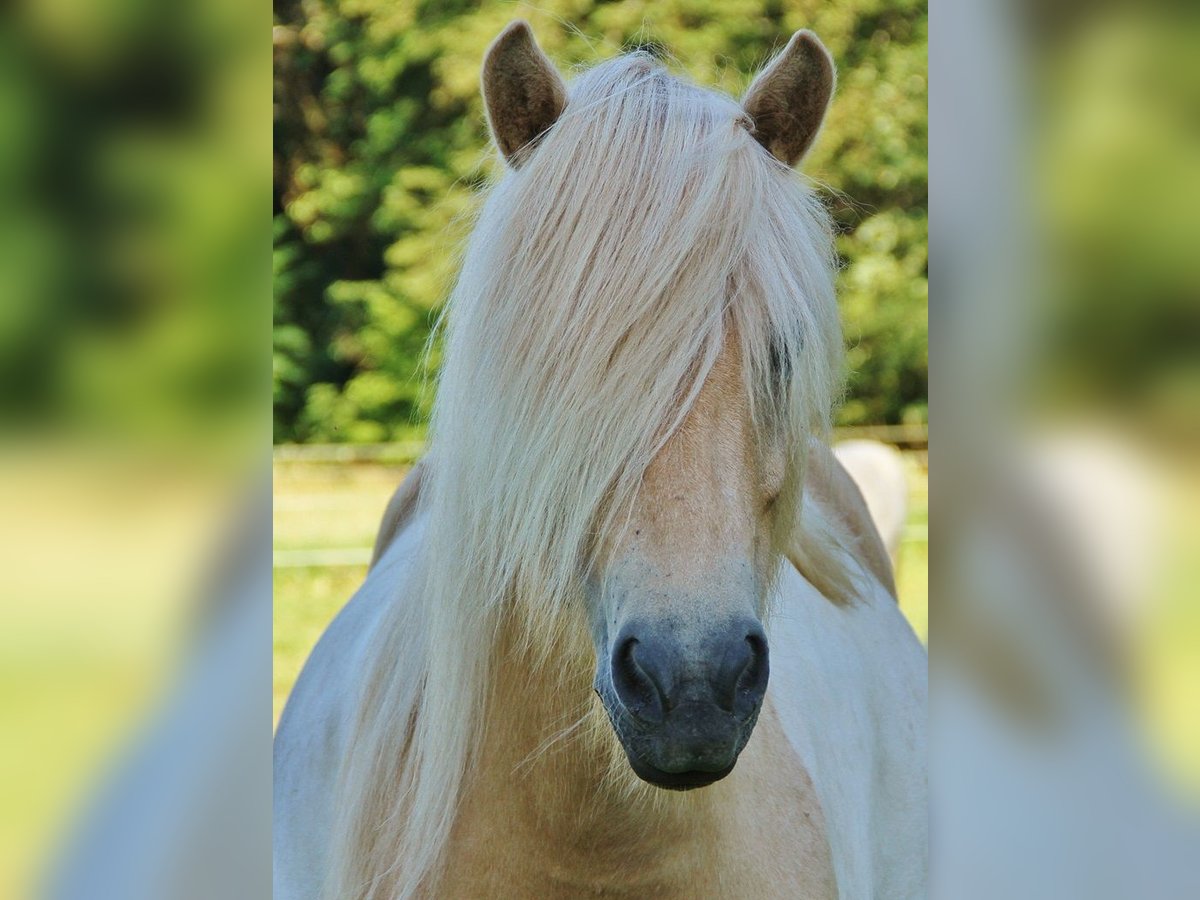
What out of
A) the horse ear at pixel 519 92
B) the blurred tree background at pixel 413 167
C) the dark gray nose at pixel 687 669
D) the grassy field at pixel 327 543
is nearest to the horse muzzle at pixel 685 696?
the dark gray nose at pixel 687 669

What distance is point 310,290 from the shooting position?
7.08 metres

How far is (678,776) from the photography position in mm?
919

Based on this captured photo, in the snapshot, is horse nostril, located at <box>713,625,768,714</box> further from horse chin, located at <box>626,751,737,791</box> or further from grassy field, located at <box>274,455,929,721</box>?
grassy field, located at <box>274,455,929,721</box>

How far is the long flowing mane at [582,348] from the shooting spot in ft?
3.20

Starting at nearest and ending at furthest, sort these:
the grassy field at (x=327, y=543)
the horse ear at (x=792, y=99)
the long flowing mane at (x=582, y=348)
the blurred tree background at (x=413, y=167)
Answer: the long flowing mane at (x=582, y=348)
the horse ear at (x=792, y=99)
the grassy field at (x=327, y=543)
the blurred tree background at (x=413, y=167)

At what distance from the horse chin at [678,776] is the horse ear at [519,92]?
0.60m

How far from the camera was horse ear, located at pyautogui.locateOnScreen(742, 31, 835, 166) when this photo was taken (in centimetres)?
112

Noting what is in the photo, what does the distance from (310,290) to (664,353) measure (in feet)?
21.3

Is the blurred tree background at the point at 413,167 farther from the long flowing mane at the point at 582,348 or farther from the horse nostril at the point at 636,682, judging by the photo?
the horse nostril at the point at 636,682

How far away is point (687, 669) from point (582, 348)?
12.0 inches

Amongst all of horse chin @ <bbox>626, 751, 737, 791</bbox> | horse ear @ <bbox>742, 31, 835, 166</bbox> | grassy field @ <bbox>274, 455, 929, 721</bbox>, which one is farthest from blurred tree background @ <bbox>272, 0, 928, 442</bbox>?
horse chin @ <bbox>626, 751, 737, 791</bbox>
